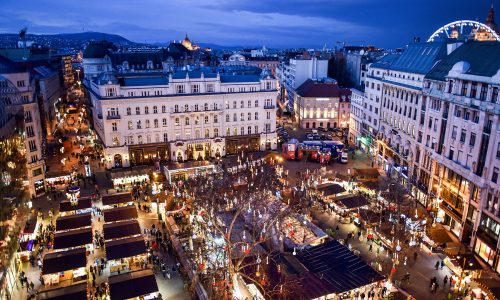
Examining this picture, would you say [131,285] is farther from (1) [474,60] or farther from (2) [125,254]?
(1) [474,60]

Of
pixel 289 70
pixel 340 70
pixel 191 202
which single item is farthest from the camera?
pixel 340 70

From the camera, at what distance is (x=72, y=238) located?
38.6 meters

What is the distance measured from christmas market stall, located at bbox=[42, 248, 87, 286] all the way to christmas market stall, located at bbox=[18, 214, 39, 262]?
467 centimetres

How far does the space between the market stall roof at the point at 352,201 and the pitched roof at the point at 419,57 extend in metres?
22.2

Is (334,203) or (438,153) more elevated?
(438,153)

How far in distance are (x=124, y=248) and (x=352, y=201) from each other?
2711cm

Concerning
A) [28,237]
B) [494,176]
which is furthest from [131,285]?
[494,176]

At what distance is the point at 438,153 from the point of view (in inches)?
1869

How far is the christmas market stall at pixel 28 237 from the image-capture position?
37500 mm

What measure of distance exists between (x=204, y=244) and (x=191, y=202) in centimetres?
1111

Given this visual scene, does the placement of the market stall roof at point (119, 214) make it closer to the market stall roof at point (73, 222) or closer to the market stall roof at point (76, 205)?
the market stall roof at point (73, 222)

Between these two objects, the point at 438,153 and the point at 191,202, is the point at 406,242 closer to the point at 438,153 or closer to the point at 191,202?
the point at 438,153

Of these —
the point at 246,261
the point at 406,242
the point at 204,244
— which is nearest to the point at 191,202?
the point at 204,244

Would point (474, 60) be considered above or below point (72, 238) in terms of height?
above
